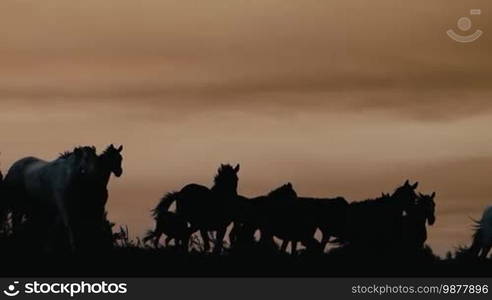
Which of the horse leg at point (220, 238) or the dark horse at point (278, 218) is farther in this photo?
the dark horse at point (278, 218)

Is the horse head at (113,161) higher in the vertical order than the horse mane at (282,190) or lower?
higher

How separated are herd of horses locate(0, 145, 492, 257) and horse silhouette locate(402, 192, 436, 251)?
0.06 ft

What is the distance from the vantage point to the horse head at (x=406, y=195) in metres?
27.8

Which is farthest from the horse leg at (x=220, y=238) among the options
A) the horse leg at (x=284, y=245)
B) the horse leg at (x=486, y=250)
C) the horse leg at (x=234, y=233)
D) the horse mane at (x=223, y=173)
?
the horse leg at (x=486, y=250)

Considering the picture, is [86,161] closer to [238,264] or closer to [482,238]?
[238,264]

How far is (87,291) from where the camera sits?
66.2 ft

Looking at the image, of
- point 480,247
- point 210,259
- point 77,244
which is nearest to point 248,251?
point 210,259

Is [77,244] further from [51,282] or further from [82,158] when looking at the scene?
[51,282]

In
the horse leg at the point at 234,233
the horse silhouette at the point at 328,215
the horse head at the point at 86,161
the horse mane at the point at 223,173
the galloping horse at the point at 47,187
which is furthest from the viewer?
the horse silhouette at the point at 328,215

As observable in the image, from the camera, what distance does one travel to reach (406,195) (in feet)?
91.5

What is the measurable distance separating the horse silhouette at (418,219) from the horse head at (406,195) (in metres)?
0.10

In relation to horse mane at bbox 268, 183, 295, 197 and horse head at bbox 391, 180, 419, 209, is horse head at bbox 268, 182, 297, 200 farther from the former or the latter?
horse head at bbox 391, 180, 419, 209

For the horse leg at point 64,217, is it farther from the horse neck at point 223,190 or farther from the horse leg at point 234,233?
the horse leg at point 234,233

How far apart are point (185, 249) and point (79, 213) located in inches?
84.2
